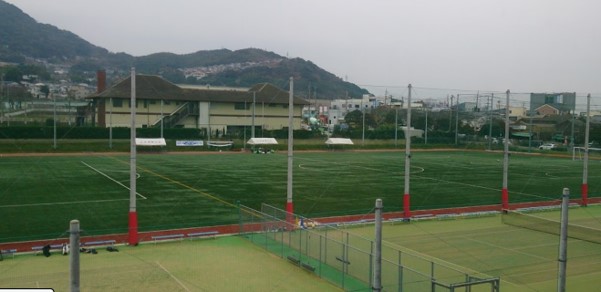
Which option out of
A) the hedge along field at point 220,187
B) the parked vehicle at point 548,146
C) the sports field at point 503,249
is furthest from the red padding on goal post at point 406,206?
the parked vehicle at point 548,146

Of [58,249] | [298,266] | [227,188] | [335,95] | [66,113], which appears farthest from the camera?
[335,95]

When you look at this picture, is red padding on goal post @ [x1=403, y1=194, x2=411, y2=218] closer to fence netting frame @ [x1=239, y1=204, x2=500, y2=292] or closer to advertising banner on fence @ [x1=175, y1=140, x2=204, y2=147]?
fence netting frame @ [x1=239, y1=204, x2=500, y2=292]

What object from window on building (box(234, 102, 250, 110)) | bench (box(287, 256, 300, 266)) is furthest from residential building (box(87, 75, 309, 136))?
bench (box(287, 256, 300, 266))

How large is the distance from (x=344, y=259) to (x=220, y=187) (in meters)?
20.5

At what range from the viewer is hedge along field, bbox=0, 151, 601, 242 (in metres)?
25.8

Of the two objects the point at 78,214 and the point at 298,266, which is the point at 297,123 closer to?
the point at 78,214

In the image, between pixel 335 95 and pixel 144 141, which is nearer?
pixel 144 141

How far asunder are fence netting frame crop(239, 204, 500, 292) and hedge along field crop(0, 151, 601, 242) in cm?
486

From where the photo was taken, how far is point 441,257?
64.0 feet

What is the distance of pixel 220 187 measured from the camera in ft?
118

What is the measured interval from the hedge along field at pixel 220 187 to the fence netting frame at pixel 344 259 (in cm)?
486

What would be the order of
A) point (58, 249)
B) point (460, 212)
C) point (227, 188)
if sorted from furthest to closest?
point (227, 188) → point (460, 212) → point (58, 249)

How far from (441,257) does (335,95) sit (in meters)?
172

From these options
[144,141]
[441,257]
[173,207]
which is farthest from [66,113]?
[441,257]
